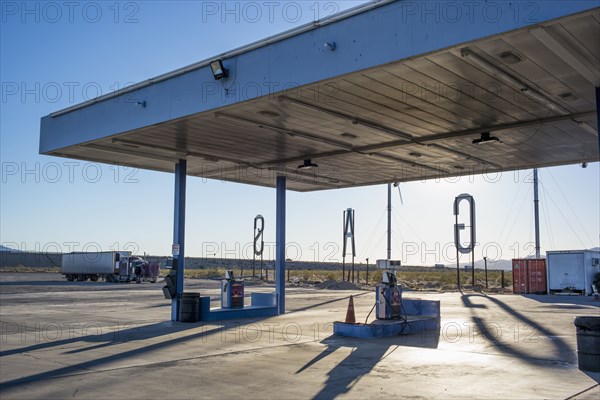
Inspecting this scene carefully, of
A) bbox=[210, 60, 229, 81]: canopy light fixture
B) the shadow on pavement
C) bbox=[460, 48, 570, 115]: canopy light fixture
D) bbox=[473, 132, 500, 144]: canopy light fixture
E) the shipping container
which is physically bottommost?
the shadow on pavement

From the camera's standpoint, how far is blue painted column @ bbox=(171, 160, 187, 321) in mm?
18016

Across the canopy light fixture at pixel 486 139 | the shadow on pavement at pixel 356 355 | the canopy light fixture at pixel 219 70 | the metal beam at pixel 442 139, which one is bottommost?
the shadow on pavement at pixel 356 355

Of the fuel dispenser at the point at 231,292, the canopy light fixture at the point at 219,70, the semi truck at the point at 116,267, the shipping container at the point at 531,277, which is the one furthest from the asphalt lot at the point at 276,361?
the semi truck at the point at 116,267

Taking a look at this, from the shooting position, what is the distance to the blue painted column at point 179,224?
59.1 feet

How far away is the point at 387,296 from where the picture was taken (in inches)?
632

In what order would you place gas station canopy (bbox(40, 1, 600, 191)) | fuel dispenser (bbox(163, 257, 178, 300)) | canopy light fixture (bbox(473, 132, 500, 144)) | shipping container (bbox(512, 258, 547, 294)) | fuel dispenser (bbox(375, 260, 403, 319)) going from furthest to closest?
shipping container (bbox(512, 258, 547, 294))
fuel dispenser (bbox(163, 257, 178, 300))
fuel dispenser (bbox(375, 260, 403, 319))
canopy light fixture (bbox(473, 132, 500, 144))
gas station canopy (bbox(40, 1, 600, 191))

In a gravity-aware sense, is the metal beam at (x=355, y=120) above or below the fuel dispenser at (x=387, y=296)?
above

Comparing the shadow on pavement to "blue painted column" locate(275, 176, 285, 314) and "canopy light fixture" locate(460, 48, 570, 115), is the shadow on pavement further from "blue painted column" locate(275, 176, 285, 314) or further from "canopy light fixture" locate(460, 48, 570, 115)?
"blue painted column" locate(275, 176, 285, 314)

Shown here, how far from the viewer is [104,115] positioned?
588 inches

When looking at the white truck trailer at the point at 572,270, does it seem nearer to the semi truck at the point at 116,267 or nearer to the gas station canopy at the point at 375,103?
the gas station canopy at the point at 375,103

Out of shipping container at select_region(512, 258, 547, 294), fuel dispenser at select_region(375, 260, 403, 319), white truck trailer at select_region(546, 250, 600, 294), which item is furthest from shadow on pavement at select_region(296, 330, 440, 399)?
shipping container at select_region(512, 258, 547, 294)

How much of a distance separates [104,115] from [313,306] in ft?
45.4

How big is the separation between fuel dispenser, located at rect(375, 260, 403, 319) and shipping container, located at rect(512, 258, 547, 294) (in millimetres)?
26595

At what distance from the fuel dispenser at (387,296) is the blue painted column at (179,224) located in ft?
20.2
